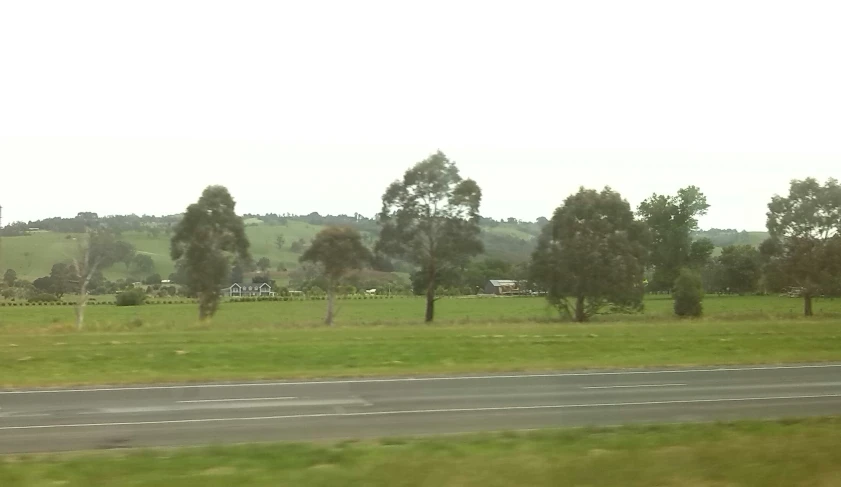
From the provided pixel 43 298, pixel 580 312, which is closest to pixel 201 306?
pixel 43 298

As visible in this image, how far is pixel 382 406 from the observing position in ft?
45.8

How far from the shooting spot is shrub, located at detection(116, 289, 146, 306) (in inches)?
1409

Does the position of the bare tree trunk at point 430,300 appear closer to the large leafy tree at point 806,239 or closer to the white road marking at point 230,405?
the large leafy tree at point 806,239

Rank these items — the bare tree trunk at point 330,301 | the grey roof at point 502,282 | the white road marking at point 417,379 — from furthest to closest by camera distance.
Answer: the grey roof at point 502,282, the bare tree trunk at point 330,301, the white road marking at point 417,379

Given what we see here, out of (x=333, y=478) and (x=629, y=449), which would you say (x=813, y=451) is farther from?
(x=333, y=478)

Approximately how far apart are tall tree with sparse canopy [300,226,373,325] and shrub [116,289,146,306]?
7.62 metres

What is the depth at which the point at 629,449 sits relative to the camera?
930 centimetres

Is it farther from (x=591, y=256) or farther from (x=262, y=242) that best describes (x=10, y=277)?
(x=591, y=256)

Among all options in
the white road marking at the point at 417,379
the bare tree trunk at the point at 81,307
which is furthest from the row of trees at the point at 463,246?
the white road marking at the point at 417,379

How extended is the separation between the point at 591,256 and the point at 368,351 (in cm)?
2062

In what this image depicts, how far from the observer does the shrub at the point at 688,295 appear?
45594 millimetres

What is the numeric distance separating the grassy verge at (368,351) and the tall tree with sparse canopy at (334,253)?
31.0ft

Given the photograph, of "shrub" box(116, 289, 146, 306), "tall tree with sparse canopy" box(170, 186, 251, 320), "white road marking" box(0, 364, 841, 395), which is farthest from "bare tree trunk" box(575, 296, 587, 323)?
"shrub" box(116, 289, 146, 306)

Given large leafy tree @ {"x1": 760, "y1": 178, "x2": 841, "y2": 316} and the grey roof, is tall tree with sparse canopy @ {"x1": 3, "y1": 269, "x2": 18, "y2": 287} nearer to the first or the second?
the grey roof
